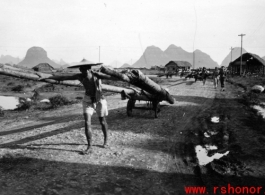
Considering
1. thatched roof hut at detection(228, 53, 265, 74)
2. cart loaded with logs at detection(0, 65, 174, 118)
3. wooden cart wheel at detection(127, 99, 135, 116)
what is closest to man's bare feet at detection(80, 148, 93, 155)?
cart loaded with logs at detection(0, 65, 174, 118)

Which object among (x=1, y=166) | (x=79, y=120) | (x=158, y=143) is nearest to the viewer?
(x=1, y=166)

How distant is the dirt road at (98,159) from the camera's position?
3.45 m

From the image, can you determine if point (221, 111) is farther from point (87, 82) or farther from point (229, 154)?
point (87, 82)

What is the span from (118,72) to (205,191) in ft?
8.88

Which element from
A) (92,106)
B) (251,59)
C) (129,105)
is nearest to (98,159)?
(92,106)

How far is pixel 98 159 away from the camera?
4.46 meters

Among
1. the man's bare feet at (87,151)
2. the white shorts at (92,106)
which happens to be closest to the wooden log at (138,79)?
the white shorts at (92,106)

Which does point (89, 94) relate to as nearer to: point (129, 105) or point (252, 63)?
point (129, 105)

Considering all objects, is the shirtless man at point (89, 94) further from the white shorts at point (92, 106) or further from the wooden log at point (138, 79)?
A: the wooden log at point (138, 79)

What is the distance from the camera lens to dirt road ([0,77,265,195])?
345cm

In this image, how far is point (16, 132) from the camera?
650cm

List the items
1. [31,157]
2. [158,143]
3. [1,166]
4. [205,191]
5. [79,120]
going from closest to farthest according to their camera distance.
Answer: [205,191], [1,166], [31,157], [158,143], [79,120]

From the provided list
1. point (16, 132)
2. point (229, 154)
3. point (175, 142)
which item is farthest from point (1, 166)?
point (229, 154)

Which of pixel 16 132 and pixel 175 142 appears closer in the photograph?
pixel 175 142
